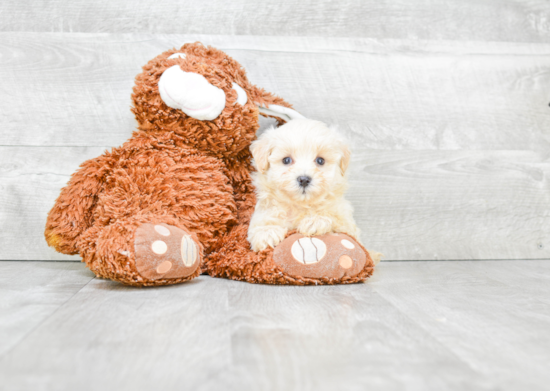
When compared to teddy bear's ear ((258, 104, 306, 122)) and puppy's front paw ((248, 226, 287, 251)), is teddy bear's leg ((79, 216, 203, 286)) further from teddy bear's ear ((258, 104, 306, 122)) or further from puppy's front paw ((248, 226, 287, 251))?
teddy bear's ear ((258, 104, 306, 122))

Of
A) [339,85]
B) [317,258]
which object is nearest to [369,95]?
[339,85]

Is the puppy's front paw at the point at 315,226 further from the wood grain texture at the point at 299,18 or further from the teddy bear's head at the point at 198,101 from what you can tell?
the wood grain texture at the point at 299,18

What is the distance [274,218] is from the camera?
3.64 ft

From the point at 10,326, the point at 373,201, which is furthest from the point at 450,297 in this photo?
the point at 10,326

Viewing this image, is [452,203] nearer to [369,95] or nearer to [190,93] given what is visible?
[369,95]

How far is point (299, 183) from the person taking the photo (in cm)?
104

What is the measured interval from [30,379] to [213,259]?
2.08 ft

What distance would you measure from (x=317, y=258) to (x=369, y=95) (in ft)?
2.22

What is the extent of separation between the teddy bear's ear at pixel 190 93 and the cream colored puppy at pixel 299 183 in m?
0.14

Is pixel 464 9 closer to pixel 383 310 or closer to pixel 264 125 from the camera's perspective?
pixel 264 125

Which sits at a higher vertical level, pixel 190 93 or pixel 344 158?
pixel 190 93

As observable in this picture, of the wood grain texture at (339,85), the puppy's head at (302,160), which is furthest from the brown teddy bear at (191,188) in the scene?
the wood grain texture at (339,85)

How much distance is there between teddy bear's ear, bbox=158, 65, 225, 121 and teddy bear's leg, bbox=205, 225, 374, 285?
0.37 m

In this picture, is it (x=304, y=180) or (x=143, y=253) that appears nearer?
(x=143, y=253)
